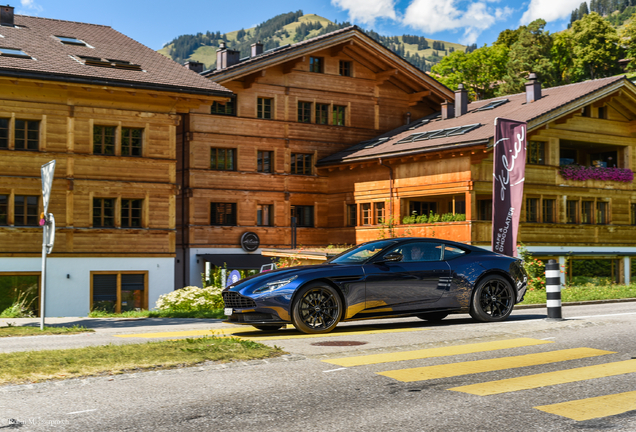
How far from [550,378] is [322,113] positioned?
105ft

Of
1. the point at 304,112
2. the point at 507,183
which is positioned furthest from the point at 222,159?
the point at 507,183

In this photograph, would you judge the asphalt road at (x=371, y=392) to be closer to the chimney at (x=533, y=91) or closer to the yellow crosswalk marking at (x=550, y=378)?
the yellow crosswalk marking at (x=550, y=378)

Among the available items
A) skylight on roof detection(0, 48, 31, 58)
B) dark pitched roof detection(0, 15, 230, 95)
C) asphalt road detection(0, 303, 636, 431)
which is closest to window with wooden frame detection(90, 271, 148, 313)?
dark pitched roof detection(0, 15, 230, 95)

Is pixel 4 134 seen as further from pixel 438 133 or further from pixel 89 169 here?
pixel 438 133

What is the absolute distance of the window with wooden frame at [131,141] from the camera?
2798 cm

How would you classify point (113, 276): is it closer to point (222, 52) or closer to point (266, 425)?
point (222, 52)

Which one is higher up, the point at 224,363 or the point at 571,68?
the point at 571,68

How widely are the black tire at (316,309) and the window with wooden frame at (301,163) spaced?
27073 mm

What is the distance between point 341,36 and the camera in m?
37.4

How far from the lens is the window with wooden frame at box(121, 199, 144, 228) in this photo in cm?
2798

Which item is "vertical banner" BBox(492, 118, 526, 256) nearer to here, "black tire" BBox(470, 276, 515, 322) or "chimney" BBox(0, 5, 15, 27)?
"black tire" BBox(470, 276, 515, 322)

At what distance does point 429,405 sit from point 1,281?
22951mm

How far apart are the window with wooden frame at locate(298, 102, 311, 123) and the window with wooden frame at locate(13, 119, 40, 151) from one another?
14.4m

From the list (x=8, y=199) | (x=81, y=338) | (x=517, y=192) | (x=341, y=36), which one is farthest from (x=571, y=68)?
(x=81, y=338)
